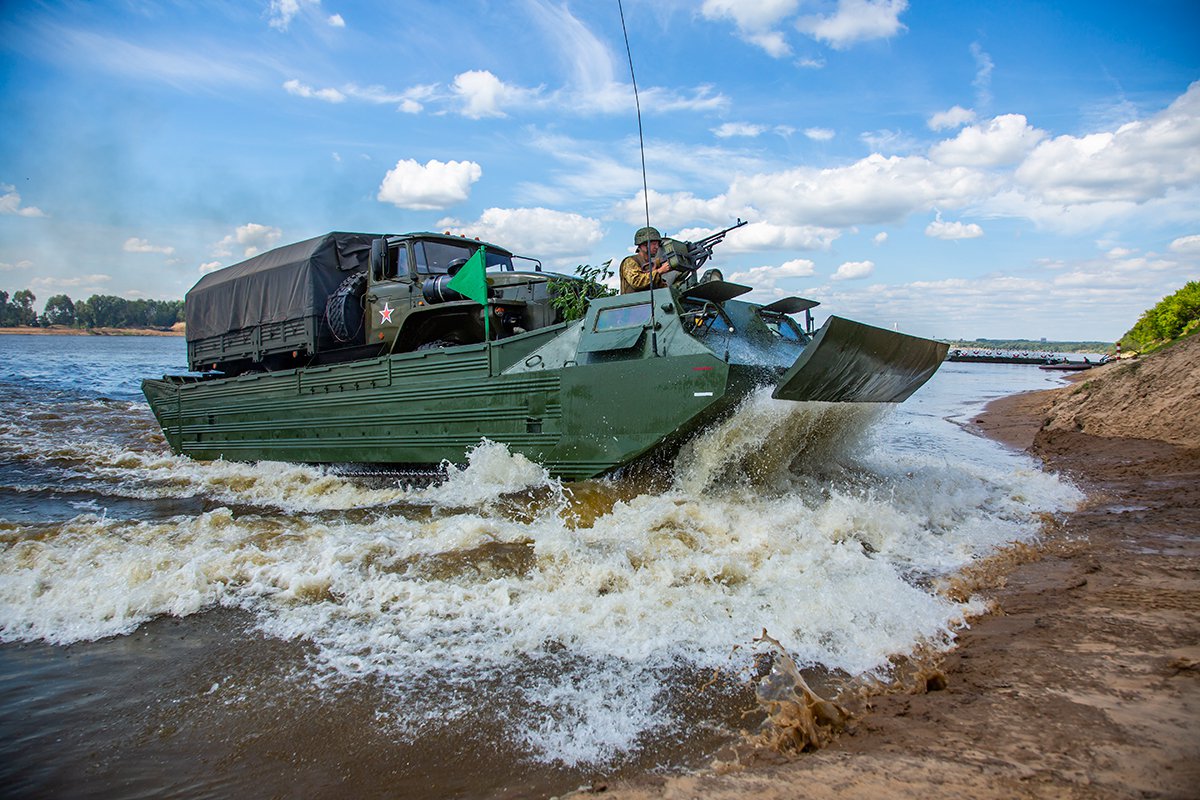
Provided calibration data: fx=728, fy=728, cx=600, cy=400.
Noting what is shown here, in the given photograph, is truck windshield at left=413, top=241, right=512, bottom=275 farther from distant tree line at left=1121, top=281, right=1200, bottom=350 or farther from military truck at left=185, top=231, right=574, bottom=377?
distant tree line at left=1121, top=281, right=1200, bottom=350

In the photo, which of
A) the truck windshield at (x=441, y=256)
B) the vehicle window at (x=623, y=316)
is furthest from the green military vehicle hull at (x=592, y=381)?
the truck windshield at (x=441, y=256)

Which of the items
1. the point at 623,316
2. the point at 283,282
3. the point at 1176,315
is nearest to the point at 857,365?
the point at 623,316

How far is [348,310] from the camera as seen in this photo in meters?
10.3

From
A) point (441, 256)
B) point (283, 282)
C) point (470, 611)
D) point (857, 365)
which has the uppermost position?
point (441, 256)

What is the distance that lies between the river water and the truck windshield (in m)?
2.89

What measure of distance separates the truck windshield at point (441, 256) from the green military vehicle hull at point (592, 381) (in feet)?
2.72

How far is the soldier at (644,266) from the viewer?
309 inches

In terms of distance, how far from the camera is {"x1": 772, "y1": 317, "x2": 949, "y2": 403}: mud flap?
246 inches

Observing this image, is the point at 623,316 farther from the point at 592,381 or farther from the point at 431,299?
the point at 431,299

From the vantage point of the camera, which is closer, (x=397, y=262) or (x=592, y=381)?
(x=592, y=381)

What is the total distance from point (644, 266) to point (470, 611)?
4.86 m

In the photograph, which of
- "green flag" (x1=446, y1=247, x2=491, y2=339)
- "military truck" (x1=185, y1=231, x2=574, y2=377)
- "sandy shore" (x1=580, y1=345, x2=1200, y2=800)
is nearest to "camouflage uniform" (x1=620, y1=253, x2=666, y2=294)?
"military truck" (x1=185, y1=231, x2=574, y2=377)

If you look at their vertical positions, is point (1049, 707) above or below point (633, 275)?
below

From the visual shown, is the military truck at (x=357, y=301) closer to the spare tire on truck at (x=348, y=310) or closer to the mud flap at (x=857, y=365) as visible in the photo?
the spare tire on truck at (x=348, y=310)
